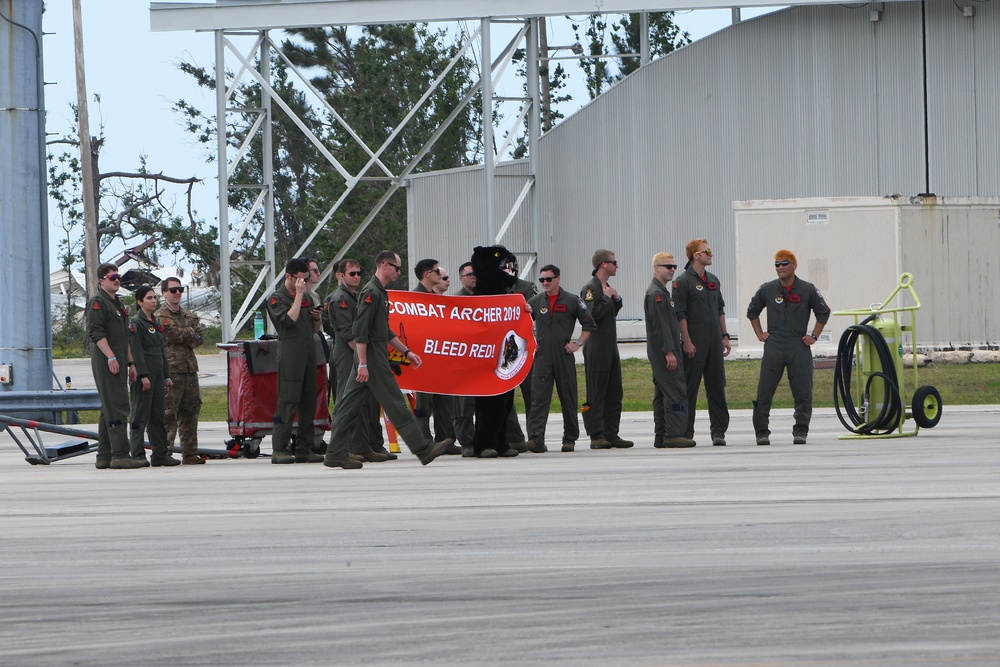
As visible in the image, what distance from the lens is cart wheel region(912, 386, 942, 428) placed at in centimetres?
1528

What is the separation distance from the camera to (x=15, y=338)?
69.3 ft

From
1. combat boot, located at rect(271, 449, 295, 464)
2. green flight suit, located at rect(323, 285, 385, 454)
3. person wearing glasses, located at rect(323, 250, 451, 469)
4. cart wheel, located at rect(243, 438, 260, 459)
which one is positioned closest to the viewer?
person wearing glasses, located at rect(323, 250, 451, 469)

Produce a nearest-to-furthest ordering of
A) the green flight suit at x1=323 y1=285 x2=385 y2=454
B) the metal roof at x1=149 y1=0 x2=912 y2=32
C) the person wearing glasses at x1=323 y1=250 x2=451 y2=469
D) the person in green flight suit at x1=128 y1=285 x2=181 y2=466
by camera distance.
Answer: the person wearing glasses at x1=323 y1=250 x2=451 y2=469
the person in green flight suit at x1=128 y1=285 x2=181 y2=466
the green flight suit at x1=323 y1=285 x2=385 y2=454
the metal roof at x1=149 y1=0 x2=912 y2=32

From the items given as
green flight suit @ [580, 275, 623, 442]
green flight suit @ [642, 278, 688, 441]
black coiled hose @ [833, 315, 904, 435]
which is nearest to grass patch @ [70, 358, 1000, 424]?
black coiled hose @ [833, 315, 904, 435]

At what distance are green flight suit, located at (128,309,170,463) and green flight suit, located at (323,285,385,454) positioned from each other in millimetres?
1716

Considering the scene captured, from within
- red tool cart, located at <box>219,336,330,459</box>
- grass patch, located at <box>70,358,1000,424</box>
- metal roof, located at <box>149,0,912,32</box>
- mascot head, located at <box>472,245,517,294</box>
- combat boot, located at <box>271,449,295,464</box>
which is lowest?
combat boot, located at <box>271,449,295,464</box>

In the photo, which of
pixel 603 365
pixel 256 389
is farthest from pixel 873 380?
pixel 256 389

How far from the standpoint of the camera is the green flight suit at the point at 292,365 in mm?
14062

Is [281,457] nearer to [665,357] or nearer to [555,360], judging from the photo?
[555,360]

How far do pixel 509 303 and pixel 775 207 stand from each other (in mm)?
14444

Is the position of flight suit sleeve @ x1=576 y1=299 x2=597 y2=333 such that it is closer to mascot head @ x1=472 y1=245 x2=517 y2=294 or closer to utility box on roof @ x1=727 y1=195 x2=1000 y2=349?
mascot head @ x1=472 y1=245 x2=517 y2=294

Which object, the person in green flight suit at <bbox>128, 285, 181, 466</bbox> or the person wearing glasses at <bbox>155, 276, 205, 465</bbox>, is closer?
the person in green flight suit at <bbox>128, 285, 181, 466</bbox>

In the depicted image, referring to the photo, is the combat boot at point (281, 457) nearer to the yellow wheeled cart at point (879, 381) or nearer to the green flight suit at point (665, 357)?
the green flight suit at point (665, 357)

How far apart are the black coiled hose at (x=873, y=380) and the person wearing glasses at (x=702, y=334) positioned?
48.8 inches
